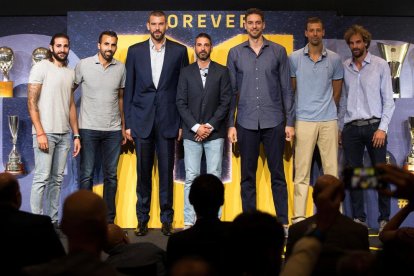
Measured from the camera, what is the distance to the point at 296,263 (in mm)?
2320

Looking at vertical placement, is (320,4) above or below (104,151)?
above

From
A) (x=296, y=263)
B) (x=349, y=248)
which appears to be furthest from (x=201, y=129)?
(x=296, y=263)

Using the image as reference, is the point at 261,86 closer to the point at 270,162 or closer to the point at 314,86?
the point at 314,86

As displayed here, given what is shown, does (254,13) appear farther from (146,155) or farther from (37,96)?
(37,96)

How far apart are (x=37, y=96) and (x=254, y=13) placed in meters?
1.98

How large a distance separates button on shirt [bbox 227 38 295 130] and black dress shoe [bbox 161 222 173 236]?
100cm

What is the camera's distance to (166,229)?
5.88m

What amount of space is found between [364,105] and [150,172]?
1.94 metres

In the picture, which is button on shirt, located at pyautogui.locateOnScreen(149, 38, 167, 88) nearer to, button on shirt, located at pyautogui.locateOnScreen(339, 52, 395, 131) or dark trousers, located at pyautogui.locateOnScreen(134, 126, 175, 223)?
dark trousers, located at pyautogui.locateOnScreen(134, 126, 175, 223)

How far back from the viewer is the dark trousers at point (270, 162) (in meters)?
5.89

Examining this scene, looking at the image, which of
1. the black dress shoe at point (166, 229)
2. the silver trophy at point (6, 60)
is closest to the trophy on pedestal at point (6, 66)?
the silver trophy at point (6, 60)

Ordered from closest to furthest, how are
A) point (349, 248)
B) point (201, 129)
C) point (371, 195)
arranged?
point (349, 248)
point (201, 129)
point (371, 195)

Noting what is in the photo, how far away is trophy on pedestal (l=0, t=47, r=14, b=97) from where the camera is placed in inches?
264

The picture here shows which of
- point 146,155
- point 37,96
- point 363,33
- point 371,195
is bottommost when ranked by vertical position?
point 371,195
